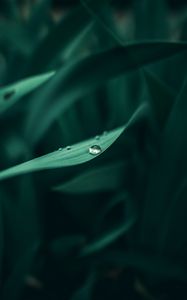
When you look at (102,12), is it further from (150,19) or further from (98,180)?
(98,180)

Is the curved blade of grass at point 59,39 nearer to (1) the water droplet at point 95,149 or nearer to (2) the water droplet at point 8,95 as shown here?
(2) the water droplet at point 8,95

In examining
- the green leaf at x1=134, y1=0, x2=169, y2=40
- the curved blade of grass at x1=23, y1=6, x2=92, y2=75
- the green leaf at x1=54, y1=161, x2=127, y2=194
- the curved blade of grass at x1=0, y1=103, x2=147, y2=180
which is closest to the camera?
the curved blade of grass at x1=0, y1=103, x2=147, y2=180

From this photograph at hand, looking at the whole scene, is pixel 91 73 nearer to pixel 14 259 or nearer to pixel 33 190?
pixel 33 190

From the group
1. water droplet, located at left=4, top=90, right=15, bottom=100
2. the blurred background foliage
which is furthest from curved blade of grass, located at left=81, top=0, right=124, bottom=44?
water droplet, located at left=4, top=90, right=15, bottom=100

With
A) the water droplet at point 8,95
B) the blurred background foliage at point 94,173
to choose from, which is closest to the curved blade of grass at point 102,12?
the blurred background foliage at point 94,173

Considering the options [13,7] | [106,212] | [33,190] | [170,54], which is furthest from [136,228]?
[13,7]

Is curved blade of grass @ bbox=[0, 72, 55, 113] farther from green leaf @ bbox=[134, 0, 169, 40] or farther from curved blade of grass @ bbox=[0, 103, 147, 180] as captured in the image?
green leaf @ bbox=[134, 0, 169, 40]

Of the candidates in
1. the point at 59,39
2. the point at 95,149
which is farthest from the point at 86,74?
the point at 95,149
